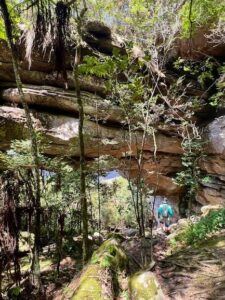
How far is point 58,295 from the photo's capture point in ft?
15.3

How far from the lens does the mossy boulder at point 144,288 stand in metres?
3.17

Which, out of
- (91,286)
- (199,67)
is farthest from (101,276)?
(199,67)

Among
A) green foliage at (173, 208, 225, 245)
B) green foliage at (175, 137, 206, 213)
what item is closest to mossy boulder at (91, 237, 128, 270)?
green foliage at (173, 208, 225, 245)

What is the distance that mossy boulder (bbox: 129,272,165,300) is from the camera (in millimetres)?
3172

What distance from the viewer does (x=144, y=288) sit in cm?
328

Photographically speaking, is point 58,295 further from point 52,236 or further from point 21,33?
point 21,33

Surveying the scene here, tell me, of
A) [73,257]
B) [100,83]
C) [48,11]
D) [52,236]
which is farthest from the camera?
[100,83]

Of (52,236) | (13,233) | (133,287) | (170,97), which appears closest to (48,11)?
(13,233)

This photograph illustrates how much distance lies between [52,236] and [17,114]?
381 cm

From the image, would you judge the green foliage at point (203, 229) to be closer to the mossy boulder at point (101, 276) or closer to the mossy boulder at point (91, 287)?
the mossy boulder at point (101, 276)

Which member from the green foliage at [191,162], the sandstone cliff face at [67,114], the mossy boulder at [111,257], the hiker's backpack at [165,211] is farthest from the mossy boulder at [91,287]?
the green foliage at [191,162]

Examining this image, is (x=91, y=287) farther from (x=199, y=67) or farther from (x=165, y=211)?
(x=199, y=67)

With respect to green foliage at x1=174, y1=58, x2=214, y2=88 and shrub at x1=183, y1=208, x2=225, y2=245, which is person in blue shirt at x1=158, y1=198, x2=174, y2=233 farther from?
green foliage at x1=174, y1=58, x2=214, y2=88

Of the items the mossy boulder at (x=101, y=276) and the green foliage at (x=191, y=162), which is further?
the green foliage at (x=191, y=162)
